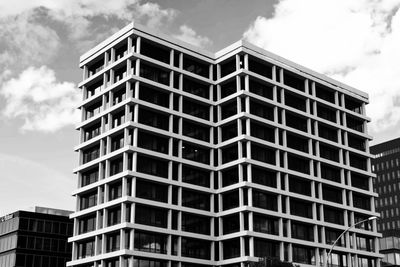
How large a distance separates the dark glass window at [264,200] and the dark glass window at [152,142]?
13.7m

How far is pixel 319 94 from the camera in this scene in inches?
4070

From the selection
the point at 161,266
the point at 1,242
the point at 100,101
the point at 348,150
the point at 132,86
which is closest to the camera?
the point at 161,266

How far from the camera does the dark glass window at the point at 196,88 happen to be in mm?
92375

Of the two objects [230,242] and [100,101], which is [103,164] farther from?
[230,242]

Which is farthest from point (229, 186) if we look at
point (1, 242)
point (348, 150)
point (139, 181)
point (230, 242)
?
point (1, 242)

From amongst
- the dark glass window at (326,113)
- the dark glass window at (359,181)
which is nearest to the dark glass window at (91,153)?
the dark glass window at (326,113)

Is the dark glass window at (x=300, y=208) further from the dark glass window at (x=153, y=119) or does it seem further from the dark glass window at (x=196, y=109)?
the dark glass window at (x=153, y=119)

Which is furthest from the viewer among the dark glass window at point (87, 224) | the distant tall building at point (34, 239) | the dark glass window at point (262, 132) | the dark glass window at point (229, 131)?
the distant tall building at point (34, 239)

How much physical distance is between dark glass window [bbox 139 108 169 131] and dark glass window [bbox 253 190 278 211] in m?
15.3

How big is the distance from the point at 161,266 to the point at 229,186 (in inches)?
580

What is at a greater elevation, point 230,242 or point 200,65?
point 200,65

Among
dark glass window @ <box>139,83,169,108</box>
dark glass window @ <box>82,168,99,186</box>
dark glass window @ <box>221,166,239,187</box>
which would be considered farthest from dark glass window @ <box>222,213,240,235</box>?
dark glass window @ <box>82,168,99,186</box>

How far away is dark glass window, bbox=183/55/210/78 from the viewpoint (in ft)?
306

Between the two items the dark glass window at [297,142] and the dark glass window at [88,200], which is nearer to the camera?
the dark glass window at [88,200]
